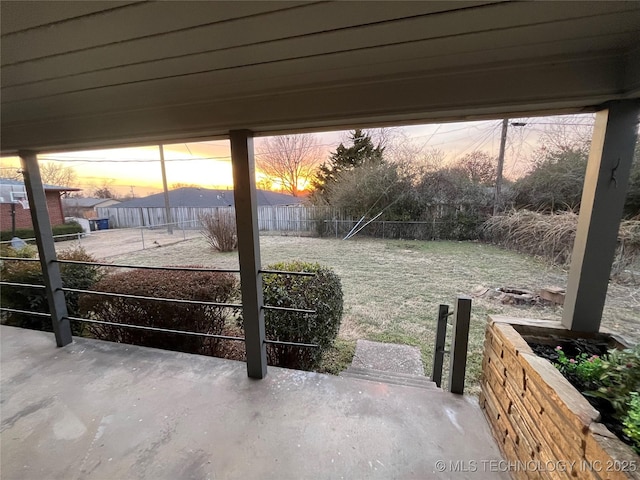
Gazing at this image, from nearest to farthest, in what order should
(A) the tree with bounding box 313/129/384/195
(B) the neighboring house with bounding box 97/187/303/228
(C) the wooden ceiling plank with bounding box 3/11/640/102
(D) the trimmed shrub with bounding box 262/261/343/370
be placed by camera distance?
(C) the wooden ceiling plank with bounding box 3/11/640/102 < (D) the trimmed shrub with bounding box 262/261/343/370 < (A) the tree with bounding box 313/129/384/195 < (B) the neighboring house with bounding box 97/187/303/228

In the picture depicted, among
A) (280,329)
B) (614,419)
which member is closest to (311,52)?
(614,419)

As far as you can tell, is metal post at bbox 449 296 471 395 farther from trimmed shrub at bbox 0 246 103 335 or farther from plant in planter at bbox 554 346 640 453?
trimmed shrub at bbox 0 246 103 335

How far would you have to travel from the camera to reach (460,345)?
1584mm

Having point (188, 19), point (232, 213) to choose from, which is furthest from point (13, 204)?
point (188, 19)

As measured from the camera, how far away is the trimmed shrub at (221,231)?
183 inches

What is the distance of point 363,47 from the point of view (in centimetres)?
92

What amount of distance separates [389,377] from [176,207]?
697cm

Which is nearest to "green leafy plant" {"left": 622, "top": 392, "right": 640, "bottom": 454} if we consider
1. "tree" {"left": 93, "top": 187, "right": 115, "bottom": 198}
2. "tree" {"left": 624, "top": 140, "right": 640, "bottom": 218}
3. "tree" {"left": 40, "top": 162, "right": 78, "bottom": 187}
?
"tree" {"left": 624, "top": 140, "right": 640, "bottom": 218}

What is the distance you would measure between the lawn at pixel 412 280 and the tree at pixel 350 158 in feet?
3.12

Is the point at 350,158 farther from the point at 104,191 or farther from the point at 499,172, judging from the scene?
the point at 104,191

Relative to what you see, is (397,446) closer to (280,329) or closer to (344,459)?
(344,459)

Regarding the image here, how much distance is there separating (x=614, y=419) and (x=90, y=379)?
115 inches

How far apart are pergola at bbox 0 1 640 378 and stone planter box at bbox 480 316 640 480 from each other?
0.33m

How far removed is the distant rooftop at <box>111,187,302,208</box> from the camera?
4.31 m
